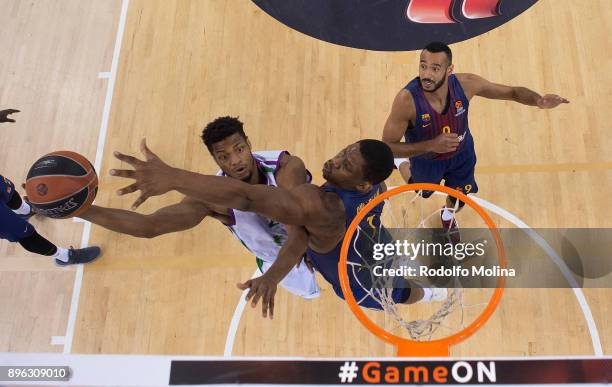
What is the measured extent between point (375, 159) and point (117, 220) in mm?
1444

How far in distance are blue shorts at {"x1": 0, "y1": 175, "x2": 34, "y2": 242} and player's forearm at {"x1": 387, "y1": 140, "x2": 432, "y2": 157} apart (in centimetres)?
283

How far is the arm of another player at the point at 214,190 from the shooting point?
2289 millimetres

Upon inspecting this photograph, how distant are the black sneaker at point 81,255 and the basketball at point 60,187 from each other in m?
1.80

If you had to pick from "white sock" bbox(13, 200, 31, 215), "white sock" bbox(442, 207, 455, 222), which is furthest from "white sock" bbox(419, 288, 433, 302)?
"white sock" bbox(13, 200, 31, 215)

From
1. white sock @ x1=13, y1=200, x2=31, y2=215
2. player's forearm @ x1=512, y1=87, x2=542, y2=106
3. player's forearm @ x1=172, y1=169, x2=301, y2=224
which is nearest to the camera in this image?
player's forearm @ x1=172, y1=169, x2=301, y2=224

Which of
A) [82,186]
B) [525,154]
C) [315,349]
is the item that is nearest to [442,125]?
[525,154]

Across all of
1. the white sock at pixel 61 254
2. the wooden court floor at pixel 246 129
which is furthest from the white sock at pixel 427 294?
the white sock at pixel 61 254

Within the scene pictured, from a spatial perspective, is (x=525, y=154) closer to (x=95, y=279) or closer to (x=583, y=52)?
(x=583, y=52)

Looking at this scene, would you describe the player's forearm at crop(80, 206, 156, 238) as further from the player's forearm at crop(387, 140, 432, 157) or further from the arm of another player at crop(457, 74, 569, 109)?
the arm of another player at crop(457, 74, 569, 109)

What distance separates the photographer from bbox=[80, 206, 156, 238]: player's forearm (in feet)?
9.96

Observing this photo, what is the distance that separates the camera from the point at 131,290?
4.77 meters

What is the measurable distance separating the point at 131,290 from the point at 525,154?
12.1 ft

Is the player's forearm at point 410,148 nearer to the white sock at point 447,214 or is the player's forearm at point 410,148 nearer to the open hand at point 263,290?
the white sock at point 447,214

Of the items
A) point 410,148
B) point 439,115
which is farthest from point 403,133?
point 439,115
